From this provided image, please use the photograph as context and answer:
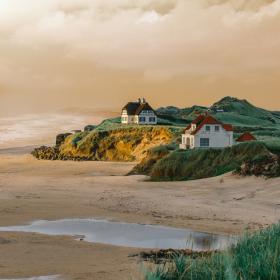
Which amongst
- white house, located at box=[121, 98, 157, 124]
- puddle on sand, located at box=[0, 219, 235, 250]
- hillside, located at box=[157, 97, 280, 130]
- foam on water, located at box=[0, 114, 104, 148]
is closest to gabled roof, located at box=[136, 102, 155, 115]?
white house, located at box=[121, 98, 157, 124]

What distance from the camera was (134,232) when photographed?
18047 mm

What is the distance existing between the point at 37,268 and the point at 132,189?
16.7m

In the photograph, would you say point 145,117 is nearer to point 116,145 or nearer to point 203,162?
point 116,145

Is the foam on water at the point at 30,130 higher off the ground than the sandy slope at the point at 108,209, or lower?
higher

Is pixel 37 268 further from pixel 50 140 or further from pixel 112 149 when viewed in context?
pixel 50 140

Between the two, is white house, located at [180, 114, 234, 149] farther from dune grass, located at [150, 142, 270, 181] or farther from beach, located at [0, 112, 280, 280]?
beach, located at [0, 112, 280, 280]

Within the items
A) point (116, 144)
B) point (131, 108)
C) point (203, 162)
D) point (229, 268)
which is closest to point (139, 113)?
point (131, 108)

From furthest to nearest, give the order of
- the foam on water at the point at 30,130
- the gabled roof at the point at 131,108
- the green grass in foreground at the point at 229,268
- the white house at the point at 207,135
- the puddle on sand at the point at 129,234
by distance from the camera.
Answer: the foam on water at the point at 30,130, the gabled roof at the point at 131,108, the white house at the point at 207,135, the puddle on sand at the point at 129,234, the green grass in foreground at the point at 229,268

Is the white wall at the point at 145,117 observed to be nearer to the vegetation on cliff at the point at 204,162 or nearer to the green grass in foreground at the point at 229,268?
the vegetation on cliff at the point at 204,162

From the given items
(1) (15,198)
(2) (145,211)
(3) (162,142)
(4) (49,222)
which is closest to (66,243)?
(4) (49,222)

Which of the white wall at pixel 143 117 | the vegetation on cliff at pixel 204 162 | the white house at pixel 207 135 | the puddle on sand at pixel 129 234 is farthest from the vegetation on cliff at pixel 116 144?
the puddle on sand at pixel 129 234

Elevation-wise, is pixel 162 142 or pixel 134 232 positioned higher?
pixel 162 142

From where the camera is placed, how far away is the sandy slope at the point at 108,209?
528 inches

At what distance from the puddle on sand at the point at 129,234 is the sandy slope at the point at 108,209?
78 cm
